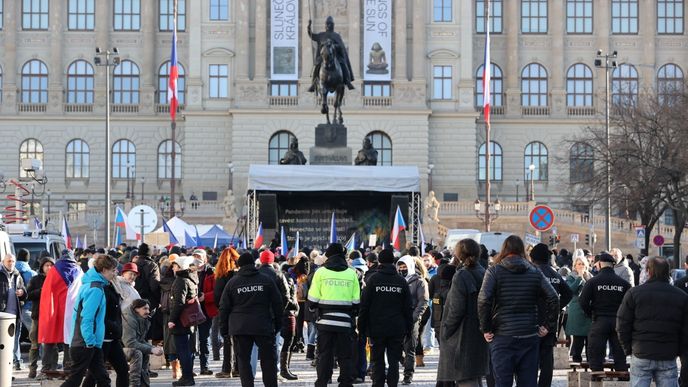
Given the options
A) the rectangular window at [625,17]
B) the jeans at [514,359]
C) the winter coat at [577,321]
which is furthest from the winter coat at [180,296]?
the rectangular window at [625,17]

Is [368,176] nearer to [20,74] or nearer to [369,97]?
[369,97]

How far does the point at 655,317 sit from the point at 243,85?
67952 mm

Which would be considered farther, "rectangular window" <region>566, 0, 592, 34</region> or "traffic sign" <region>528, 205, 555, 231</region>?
"rectangular window" <region>566, 0, 592, 34</region>

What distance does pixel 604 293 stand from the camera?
1791 centimetres

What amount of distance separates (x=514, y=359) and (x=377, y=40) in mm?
67456

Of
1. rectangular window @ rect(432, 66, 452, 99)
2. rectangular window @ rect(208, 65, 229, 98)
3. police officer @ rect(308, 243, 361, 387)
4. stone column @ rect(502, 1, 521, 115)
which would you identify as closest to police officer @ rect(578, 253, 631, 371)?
police officer @ rect(308, 243, 361, 387)

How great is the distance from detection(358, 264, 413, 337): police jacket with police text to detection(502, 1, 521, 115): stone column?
68.5 metres

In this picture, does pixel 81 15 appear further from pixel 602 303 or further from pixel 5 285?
pixel 602 303

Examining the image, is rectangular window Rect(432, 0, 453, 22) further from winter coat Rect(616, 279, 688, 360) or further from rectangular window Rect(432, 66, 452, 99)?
winter coat Rect(616, 279, 688, 360)

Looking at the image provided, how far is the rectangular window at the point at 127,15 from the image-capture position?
84750 millimetres

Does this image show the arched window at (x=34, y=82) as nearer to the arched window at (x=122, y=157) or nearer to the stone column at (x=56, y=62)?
the stone column at (x=56, y=62)

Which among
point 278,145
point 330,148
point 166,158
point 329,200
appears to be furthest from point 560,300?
point 166,158

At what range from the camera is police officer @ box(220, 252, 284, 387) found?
1691 centimetres

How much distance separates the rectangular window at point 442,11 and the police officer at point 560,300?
66266 millimetres
